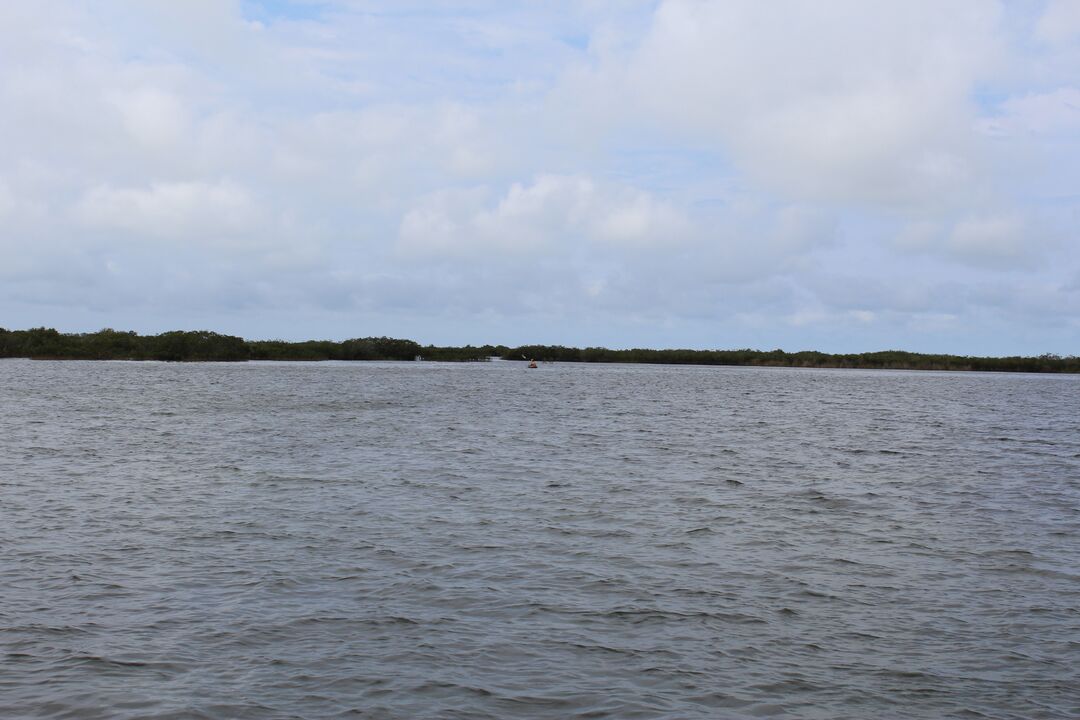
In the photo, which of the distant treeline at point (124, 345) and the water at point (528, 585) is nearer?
the water at point (528, 585)

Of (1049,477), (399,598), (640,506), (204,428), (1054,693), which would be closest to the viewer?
(1054,693)

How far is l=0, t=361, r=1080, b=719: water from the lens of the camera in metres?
9.90

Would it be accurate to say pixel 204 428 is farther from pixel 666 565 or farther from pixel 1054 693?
pixel 1054 693

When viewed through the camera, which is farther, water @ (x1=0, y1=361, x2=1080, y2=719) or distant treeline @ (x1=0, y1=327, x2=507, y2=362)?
distant treeline @ (x1=0, y1=327, x2=507, y2=362)

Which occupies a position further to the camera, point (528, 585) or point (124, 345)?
point (124, 345)

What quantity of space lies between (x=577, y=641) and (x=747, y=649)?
2.21 metres

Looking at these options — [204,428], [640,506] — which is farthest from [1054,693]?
[204,428]

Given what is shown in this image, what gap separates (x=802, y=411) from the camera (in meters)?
64.2

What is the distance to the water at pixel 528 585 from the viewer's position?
9898mm

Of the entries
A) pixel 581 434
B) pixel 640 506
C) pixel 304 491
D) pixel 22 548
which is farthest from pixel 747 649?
pixel 581 434

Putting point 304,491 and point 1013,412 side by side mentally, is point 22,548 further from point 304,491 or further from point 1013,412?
point 1013,412

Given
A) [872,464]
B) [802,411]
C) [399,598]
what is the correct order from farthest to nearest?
[802,411], [872,464], [399,598]

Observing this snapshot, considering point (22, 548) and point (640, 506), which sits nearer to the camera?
point (22, 548)

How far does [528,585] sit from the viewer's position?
1428 cm
